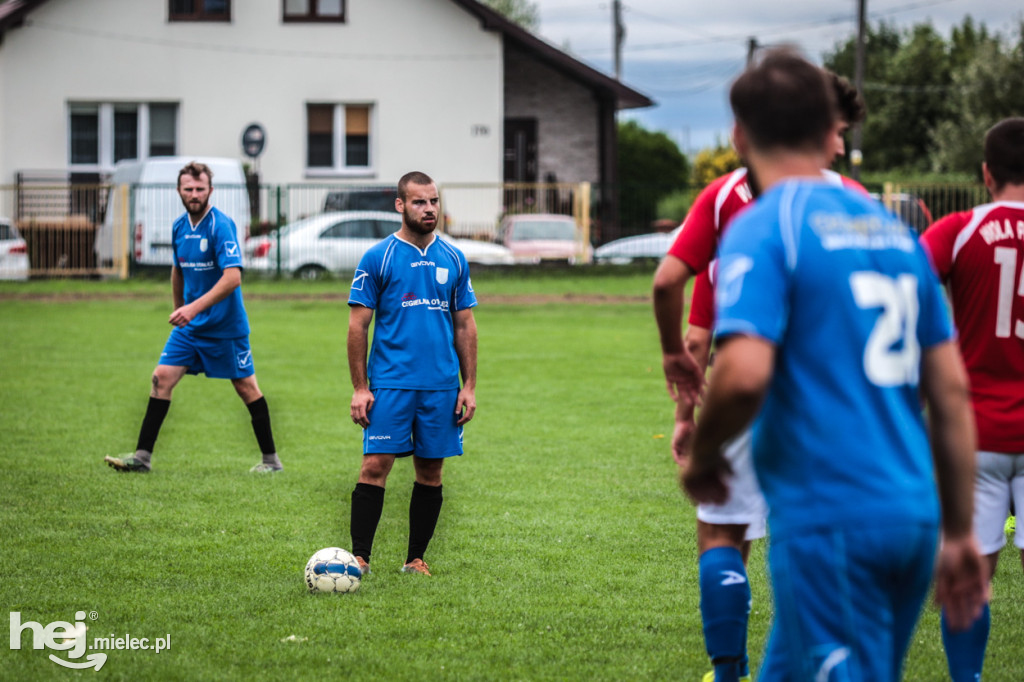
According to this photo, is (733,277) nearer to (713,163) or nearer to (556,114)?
(556,114)

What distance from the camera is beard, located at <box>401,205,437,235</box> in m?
5.97

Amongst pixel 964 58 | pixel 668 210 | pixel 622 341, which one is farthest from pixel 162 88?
pixel 964 58

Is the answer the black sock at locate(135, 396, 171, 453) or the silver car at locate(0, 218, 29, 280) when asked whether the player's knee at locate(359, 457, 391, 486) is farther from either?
the silver car at locate(0, 218, 29, 280)

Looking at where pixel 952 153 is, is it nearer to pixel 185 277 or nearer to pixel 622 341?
pixel 622 341

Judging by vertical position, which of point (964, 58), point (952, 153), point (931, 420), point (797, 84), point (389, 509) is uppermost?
point (964, 58)

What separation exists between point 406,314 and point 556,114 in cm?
3161

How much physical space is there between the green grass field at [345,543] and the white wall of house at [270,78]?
20.0m

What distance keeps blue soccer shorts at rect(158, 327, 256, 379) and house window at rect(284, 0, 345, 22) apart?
2620cm

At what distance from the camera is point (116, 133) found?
33.0 m

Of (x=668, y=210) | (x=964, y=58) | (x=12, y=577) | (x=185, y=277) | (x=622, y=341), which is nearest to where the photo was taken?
(x=12, y=577)

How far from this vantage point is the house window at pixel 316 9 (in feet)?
109

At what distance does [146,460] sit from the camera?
8.77 m

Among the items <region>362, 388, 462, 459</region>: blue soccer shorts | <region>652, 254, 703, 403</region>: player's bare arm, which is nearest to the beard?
<region>362, 388, 462, 459</region>: blue soccer shorts

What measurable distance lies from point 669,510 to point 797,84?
5.37 metres
